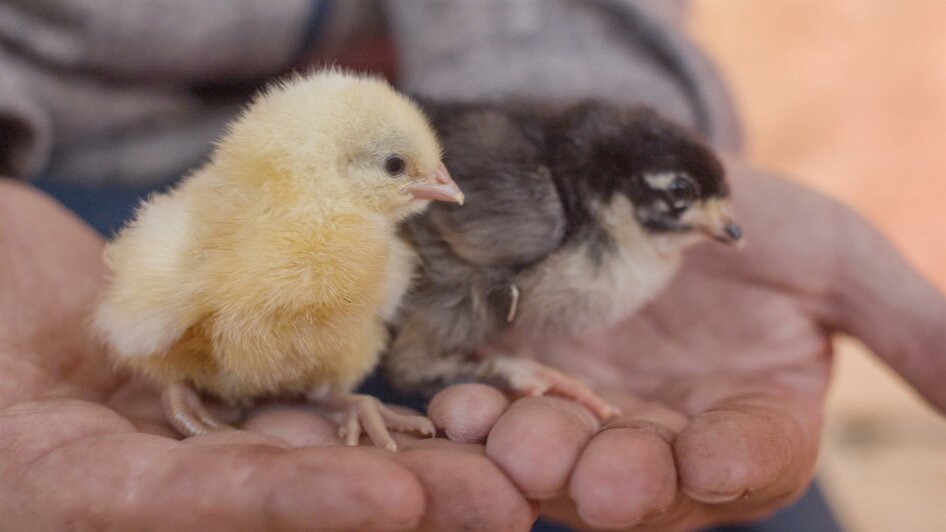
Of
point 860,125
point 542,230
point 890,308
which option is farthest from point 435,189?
point 860,125

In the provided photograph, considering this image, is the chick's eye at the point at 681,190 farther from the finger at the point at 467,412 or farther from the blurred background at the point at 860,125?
the blurred background at the point at 860,125

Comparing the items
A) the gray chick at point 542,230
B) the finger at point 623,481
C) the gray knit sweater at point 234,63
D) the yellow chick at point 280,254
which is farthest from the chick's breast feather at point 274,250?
the gray knit sweater at point 234,63

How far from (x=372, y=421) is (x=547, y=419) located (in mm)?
193

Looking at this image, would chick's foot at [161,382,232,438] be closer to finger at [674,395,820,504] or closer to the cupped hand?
the cupped hand

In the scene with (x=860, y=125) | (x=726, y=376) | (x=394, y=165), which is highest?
(x=394, y=165)

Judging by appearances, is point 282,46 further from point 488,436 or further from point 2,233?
point 488,436

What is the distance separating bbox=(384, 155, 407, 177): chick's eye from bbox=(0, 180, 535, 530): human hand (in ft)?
0.89

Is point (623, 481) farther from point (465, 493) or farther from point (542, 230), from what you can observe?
point (542, 230)

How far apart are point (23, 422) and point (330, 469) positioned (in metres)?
0.32

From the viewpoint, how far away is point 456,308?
103cm

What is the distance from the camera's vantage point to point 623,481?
0.71m

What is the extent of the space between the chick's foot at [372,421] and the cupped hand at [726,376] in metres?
0.03

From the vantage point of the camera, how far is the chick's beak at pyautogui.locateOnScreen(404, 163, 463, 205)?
0.89 metres

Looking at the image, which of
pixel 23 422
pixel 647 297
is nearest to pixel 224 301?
pixel 23 422
